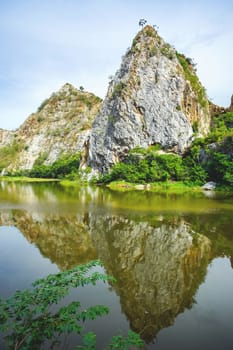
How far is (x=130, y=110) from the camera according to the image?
66.9 m

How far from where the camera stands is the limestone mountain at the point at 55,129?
383ft

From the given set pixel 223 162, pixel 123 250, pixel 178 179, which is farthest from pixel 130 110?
pixel 123 250

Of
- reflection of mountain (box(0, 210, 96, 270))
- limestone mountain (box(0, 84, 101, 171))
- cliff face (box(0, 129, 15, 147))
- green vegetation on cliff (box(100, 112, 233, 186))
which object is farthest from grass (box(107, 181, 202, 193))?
cliff face (box(0, 129, 15, 147))

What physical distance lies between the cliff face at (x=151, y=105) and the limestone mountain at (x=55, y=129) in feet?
140

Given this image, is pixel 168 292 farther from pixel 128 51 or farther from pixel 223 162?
pixel 128 51

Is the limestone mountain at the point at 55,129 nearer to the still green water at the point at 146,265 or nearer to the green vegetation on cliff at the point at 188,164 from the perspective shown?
the green vegetation on cliff at the point at 188,164

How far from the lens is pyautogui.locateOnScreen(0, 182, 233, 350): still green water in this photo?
636 cm

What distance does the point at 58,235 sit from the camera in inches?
558

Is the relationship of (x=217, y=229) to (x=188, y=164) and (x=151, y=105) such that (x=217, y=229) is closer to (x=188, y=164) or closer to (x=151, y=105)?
(x=188, y=164)

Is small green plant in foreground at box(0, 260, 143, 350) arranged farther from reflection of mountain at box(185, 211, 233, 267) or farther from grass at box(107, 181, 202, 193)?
grass at box(107, 181, 202, 193)

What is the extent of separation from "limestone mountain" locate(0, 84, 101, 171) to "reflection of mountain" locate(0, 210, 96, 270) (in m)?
91.3

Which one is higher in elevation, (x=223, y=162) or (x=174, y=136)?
(x=174, y=136)

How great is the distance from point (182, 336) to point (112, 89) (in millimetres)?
73808

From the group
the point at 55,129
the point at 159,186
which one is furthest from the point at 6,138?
the point at 159,186
